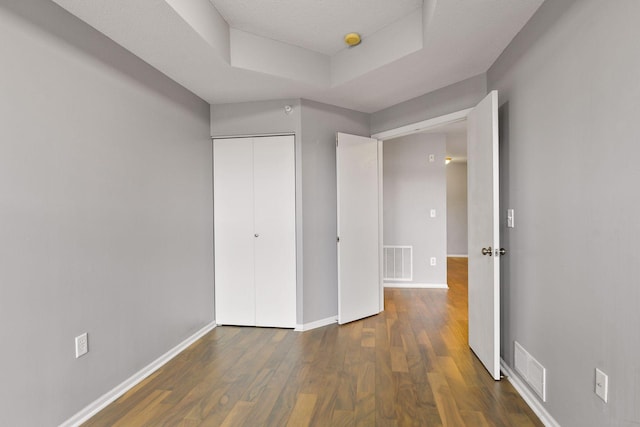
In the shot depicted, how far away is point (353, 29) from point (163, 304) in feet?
8.53

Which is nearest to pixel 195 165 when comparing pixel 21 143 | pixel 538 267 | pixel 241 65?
pixel 241 65

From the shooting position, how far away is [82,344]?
72.7 inches

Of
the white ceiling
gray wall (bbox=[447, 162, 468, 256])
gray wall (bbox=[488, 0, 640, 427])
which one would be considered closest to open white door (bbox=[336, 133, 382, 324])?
the white ceiling

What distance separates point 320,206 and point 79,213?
2017 mm

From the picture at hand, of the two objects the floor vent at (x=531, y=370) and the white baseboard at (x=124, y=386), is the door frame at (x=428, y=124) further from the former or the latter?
the white baseboard at (x=124, y=386)

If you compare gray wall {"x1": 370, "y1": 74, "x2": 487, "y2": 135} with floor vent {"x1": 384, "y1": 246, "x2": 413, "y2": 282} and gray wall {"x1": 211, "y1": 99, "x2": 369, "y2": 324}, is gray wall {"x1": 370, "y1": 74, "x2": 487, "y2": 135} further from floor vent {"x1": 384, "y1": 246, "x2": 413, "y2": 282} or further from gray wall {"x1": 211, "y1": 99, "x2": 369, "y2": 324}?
floor vent {"x1": 384, "y1": 246, "x2": 413, "y2": 282}

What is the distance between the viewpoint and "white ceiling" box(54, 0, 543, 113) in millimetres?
1803

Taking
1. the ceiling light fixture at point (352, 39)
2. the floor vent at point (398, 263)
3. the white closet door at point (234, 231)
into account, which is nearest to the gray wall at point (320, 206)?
the white closet door at point (234, 231)

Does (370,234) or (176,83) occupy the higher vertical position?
(176,83)

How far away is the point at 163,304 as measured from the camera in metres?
2.55

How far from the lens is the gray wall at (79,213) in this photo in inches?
59.5

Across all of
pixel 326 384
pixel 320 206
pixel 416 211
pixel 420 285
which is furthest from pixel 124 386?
pixel 416 211

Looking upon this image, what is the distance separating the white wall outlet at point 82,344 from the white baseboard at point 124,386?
328 mm

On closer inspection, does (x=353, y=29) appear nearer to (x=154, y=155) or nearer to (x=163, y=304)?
(x=154, y=155)
